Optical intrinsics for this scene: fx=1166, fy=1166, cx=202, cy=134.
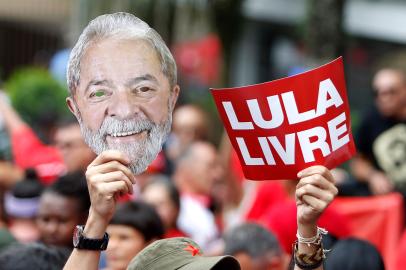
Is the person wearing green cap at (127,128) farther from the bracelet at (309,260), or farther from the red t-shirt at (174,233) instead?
the red t-shirt at (174,233)

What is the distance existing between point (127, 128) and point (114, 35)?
0.96ft

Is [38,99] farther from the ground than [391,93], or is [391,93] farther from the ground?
[391,93]

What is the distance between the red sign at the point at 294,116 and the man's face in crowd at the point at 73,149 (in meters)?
4.33

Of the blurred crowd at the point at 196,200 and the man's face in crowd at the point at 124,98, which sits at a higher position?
the man's face in crowd at the point at 124,98

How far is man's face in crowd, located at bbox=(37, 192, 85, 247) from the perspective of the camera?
20.4ft

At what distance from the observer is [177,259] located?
351 centimetres

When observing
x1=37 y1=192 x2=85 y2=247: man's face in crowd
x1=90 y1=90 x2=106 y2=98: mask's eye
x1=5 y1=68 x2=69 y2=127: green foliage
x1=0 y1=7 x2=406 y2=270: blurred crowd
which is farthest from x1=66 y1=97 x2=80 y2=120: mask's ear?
x1=5 y1=68 x2=69 y2=127: green foliage

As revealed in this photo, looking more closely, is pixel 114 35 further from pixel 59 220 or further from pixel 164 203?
pixel 164 203

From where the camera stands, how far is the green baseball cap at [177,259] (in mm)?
3414

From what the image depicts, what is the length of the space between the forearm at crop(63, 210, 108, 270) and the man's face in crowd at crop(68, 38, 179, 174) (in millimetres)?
219

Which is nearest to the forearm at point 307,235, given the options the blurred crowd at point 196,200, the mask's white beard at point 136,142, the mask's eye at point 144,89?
the mask's white beard at point 136,142

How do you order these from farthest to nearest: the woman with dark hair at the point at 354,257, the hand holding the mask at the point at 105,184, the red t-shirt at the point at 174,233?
1. the red t-shirt at the point at 174,233
2. the woman with dark hair at the point at 354,257
3. the hand holding the mask at the point at 105,184

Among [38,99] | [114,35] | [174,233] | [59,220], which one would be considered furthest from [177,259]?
[38,99]

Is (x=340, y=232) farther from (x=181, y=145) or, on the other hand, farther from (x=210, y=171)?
(x=181, y=145)
